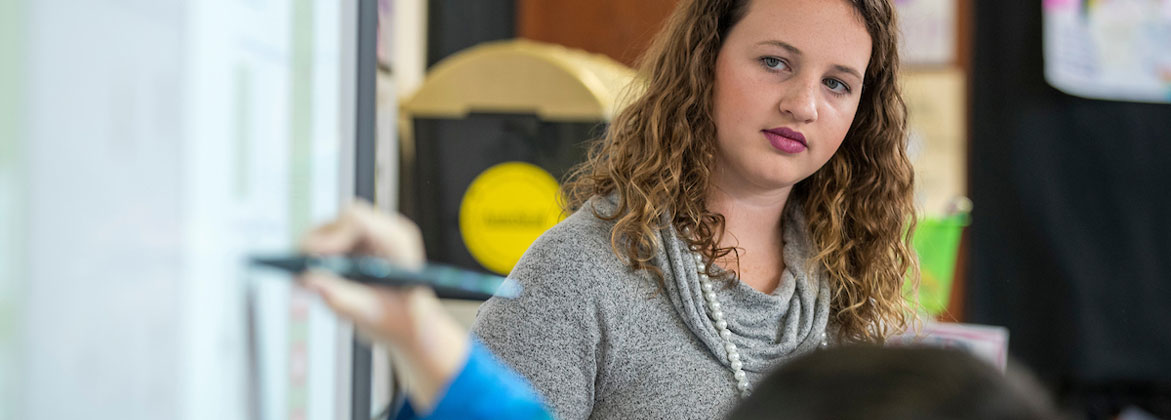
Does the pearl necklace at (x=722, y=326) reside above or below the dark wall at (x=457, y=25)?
below

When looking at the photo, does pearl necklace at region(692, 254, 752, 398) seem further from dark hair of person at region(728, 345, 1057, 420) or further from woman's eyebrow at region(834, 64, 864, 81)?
dark hair of person at region(728, 345, 1057, 420)

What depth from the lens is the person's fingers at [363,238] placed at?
50 cm

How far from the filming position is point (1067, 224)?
2.57 meters

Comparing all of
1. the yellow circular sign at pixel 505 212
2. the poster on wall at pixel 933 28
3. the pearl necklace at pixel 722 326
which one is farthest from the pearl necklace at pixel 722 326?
the poster on wall at pixel 933 28

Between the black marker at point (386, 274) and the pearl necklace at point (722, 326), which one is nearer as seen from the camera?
the black marker at point (386, 274)

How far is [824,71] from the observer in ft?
3.18

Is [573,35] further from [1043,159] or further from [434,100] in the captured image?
[1043,159]

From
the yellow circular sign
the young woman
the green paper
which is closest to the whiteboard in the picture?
the young woman

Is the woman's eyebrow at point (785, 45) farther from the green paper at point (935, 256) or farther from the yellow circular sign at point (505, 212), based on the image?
the green paper at point (935, 256)

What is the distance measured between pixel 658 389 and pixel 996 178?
75.5 inches

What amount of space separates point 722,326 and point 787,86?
228mm

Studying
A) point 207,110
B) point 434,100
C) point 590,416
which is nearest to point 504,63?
point 434,100

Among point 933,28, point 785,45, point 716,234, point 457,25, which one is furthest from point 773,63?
point 933,28

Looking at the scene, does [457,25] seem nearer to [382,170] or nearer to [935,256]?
[382,170]
